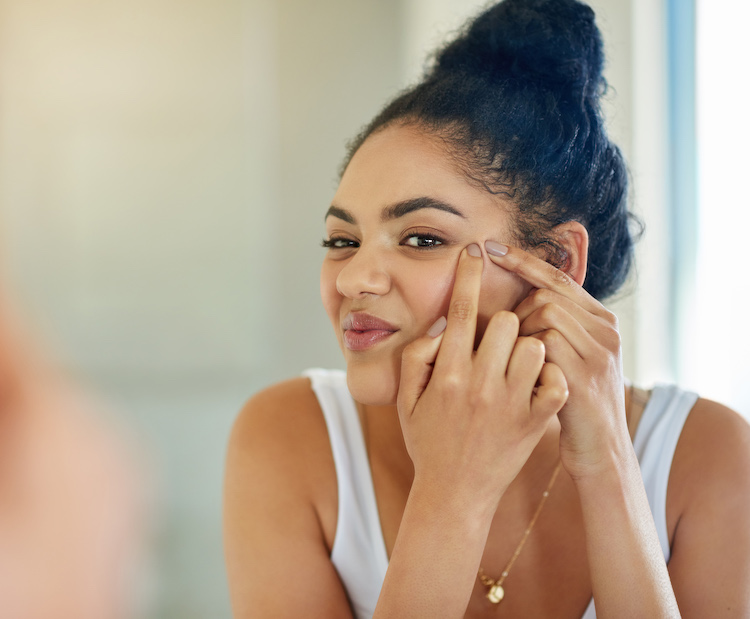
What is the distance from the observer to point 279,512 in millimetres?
1118

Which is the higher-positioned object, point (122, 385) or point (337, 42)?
point (337, 42)

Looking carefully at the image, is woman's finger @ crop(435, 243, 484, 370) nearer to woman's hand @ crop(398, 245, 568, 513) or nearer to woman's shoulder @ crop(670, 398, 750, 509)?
woman's hand @ crop(398, 245, 568, 513)

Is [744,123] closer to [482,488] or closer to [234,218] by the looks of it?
[482,488]

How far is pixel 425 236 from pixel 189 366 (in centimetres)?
179

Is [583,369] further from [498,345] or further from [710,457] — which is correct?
[710,457]

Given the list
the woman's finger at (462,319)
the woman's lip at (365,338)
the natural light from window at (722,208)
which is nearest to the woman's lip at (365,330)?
the woman's lip at (365,338)

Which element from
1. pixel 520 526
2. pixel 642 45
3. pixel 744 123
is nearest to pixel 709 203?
pixel 744 123

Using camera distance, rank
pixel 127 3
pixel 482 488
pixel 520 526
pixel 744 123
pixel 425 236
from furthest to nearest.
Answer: pixel 127 3 → pixel 744 123 → pixel 520 526 → pixel 425 236 → pixel 482 488

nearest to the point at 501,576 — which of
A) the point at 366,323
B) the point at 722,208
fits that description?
the point at 366,323

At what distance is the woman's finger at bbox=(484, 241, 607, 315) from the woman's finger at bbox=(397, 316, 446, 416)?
0.15 m

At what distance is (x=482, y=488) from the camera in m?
0.87

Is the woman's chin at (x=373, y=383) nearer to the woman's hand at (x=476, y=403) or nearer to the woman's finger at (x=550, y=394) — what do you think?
the woman's hand at (x=476, y=403)

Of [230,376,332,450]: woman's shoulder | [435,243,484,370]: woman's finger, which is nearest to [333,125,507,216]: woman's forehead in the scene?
[435,243,484,370]: woman's finger

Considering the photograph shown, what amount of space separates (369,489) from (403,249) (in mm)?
445
